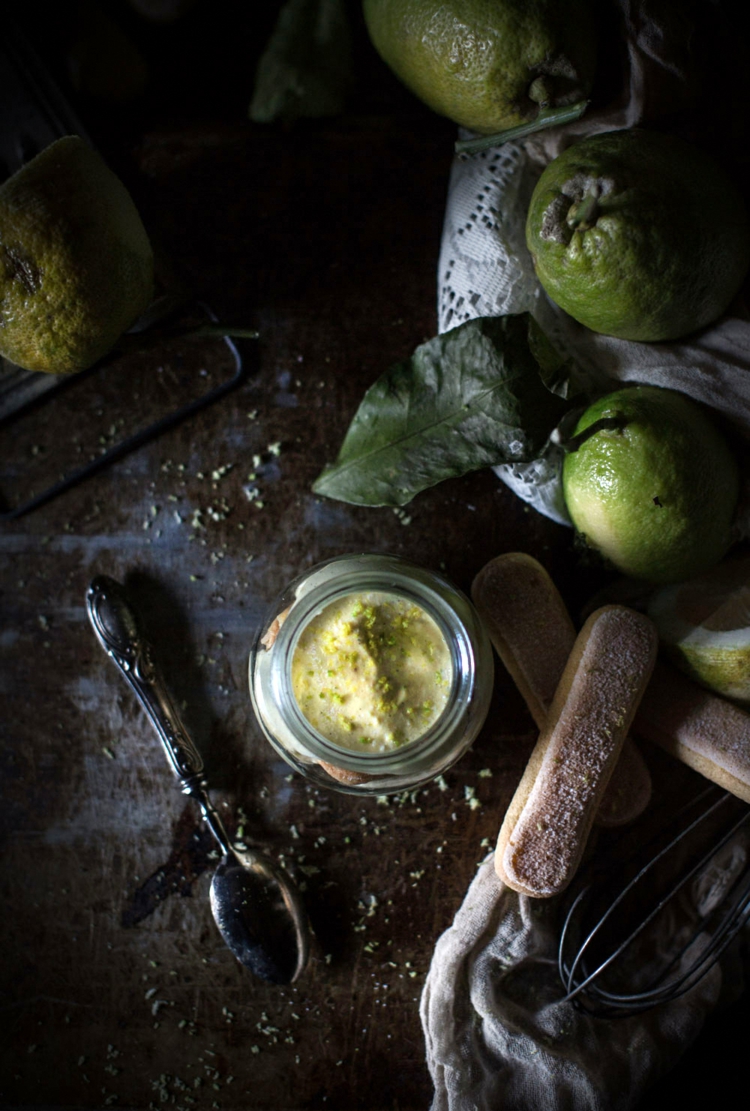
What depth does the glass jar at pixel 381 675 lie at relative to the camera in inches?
26.4

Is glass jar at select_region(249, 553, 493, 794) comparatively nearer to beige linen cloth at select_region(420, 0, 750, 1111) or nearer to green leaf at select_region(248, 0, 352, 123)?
beige linen cloth at select_region(420, 0, 750, 1111)

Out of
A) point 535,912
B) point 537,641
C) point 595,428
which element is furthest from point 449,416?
point 535,912

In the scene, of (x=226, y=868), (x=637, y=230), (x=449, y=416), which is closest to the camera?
(x=637, y=230)

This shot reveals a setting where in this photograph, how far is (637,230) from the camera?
→ 0.61m

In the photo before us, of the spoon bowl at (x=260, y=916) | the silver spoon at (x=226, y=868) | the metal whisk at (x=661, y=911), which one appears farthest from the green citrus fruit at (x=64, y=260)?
the metal whisk at (x=661, y=911)

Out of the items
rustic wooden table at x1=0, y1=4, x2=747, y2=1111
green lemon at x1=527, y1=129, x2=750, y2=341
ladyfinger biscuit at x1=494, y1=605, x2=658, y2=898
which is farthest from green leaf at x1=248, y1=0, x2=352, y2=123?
ladyfinger biscuit at x1=494, y1=605, x2=658, y2=898

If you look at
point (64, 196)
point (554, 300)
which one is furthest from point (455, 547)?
point (64, 196)

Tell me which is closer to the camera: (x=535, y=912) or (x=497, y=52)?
(x=497, y=52)

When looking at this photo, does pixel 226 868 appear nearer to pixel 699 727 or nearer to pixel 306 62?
pixel 699 727

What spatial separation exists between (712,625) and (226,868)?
0.56 m

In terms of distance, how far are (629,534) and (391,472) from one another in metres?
0.22

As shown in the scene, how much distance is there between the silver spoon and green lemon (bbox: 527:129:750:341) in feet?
1.79

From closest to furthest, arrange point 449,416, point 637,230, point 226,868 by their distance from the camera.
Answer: point 637,230 → point 449,416 → point 226,868

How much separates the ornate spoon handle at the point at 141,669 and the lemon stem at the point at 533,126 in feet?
1.87
